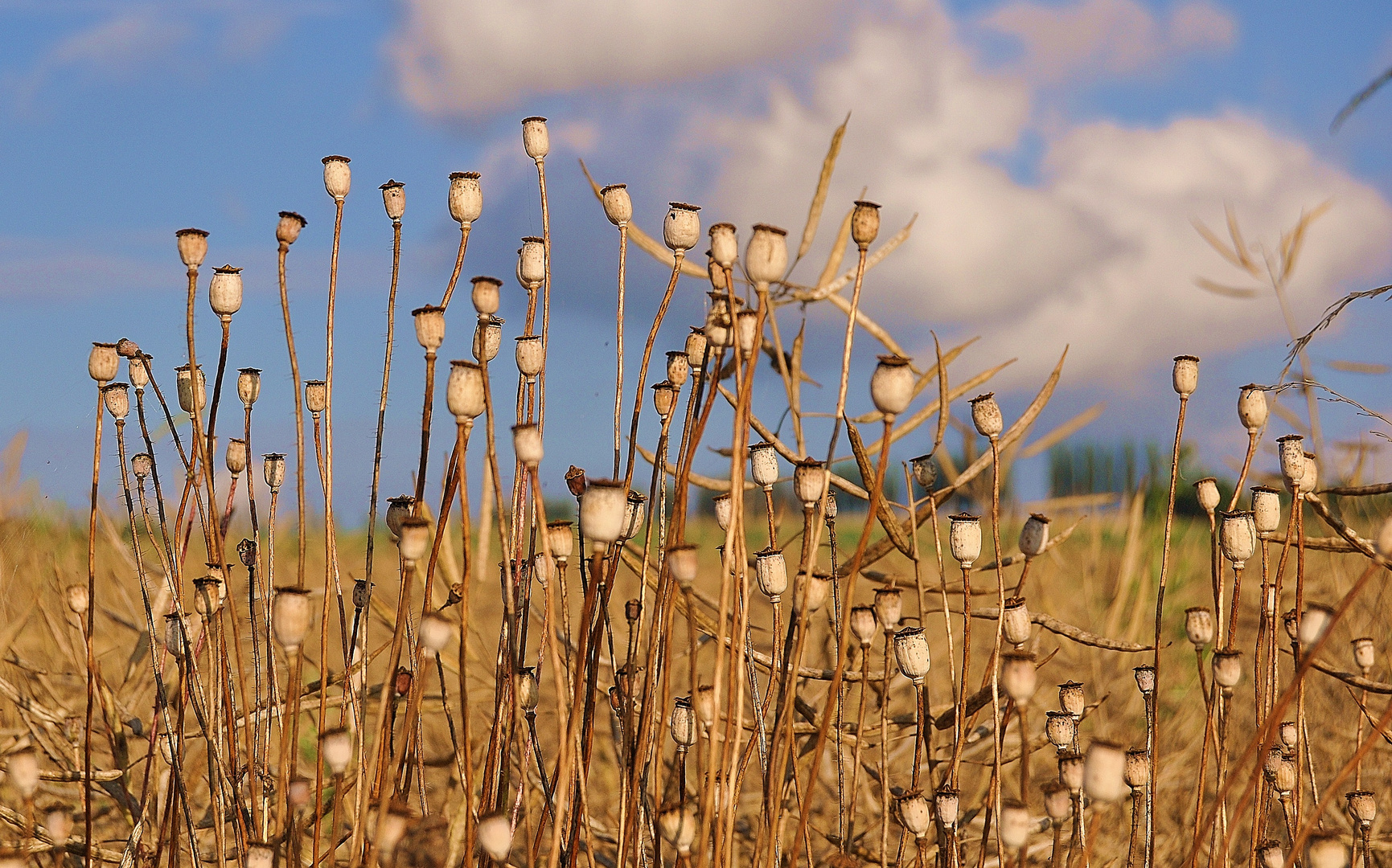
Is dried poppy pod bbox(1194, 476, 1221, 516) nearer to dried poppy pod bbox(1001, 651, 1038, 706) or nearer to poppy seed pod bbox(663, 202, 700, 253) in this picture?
dried poppy pod bbox(1001, 651, 1038, 706)

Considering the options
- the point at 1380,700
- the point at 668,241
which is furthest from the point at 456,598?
the point at 1380,700

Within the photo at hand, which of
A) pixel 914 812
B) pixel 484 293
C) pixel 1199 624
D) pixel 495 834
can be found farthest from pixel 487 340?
pixel 1199 624

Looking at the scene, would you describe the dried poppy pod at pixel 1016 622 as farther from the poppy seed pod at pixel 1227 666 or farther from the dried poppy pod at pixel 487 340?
the dried poppy pod at pixel 487 340

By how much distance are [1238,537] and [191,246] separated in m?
1.25

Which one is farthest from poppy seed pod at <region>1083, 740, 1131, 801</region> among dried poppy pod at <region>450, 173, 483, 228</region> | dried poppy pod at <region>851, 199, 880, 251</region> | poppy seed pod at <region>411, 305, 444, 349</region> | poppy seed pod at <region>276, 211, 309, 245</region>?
poppy seed pod at <region>276, 211, 309, 245</region>

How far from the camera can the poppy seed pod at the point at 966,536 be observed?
1.22 m

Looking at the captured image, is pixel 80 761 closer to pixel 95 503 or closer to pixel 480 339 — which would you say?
pixel 95 503

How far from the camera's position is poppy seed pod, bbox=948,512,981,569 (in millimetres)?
1217

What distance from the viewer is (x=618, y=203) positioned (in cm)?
128

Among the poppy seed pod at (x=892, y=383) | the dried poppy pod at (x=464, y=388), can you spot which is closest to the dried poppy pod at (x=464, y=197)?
the dried poppy pod at (x=464, y=388)

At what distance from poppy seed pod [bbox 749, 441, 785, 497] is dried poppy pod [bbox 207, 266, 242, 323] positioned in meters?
0.63

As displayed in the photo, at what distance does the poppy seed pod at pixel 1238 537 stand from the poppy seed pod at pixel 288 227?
114cm

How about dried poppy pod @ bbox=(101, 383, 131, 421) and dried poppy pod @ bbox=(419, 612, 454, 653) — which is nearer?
dried poppy pod @ bbox=(419, 612, 454, 653)

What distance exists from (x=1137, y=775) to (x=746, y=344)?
27.0 inches
